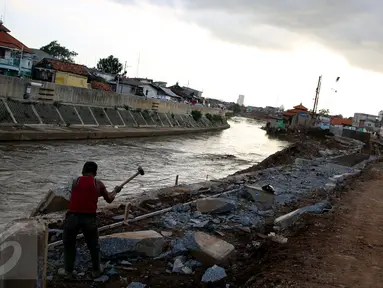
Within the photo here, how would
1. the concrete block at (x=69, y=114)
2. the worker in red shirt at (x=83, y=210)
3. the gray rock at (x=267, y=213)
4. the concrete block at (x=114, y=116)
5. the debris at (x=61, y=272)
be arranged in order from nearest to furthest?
the worker in red shirt at (x=83, y=210) → the debris at (x=61, y=272) → the gray rock at (x=267, y=213) → the concrete block at (x=69, y=114) → the concrete block at (x=114, y=116)

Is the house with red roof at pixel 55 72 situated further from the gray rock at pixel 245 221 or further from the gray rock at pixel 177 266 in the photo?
the gray rock at pixel 177 266

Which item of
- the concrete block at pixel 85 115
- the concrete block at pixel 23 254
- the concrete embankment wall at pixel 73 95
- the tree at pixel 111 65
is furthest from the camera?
the tree at pixel 111 65

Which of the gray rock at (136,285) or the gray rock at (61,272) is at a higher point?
the gray rock at (136,285)

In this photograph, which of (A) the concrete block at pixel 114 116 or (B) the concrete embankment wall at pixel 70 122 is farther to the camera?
(A) the concrete block at pixel 114 116

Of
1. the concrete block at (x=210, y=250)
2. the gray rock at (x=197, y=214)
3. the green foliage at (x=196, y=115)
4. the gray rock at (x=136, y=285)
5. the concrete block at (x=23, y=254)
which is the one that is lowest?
the gray rock at (x=136, y=285)

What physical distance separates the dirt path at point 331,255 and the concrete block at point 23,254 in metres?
2.71

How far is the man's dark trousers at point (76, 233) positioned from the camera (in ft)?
17.8

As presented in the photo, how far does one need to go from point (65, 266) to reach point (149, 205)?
471cm

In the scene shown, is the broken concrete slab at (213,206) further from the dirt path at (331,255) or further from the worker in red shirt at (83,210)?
the worker in red shirt at (83,210)

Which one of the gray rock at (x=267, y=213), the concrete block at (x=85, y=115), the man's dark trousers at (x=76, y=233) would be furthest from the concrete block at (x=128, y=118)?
the man's dark trousers at (x=76, y=233)

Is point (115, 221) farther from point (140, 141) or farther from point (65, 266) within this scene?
point (140, 141)

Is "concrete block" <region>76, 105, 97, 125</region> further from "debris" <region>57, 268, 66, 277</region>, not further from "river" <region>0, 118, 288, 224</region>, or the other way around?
"debris" <region>57, 268, 66, 277</region>

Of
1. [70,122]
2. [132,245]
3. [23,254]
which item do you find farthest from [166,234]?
[70,122]

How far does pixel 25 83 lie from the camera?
28.6m
